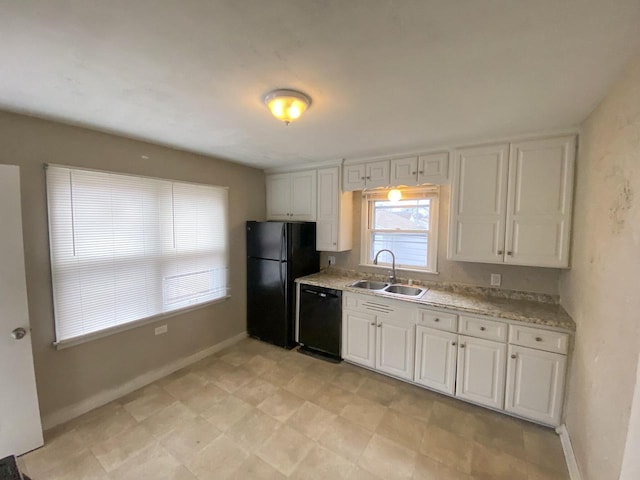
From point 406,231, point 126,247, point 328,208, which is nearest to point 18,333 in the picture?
point 126,247

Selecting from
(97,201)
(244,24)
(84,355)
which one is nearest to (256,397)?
(84,355)

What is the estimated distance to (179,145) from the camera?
274 centimetres

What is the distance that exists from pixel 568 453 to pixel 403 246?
7.00 feet

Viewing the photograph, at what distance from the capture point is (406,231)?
10.7 ft

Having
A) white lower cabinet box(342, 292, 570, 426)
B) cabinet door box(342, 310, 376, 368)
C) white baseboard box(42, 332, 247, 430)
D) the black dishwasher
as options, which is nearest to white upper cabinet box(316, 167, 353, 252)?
the black dishwasher

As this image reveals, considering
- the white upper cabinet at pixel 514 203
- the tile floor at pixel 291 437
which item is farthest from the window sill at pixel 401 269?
the tile floor at pixel 291 437

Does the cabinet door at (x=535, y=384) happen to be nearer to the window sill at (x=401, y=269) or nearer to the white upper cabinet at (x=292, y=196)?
the window sill at (x=401, y=269)

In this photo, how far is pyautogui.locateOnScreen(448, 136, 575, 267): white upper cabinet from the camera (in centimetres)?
216

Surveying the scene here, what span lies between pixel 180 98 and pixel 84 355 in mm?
2314

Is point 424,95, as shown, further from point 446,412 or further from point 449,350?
point 446,412

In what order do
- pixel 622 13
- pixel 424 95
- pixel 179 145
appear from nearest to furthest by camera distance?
pixel 622 13 < pixel 424 95 < pixel 179 145

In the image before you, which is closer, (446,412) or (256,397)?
(446,412)

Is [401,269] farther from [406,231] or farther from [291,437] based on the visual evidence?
[291,437]

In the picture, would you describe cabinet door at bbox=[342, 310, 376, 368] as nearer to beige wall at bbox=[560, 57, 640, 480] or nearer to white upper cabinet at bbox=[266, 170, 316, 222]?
white upper cabinet at bbox=[266, 170, 316, 222]
